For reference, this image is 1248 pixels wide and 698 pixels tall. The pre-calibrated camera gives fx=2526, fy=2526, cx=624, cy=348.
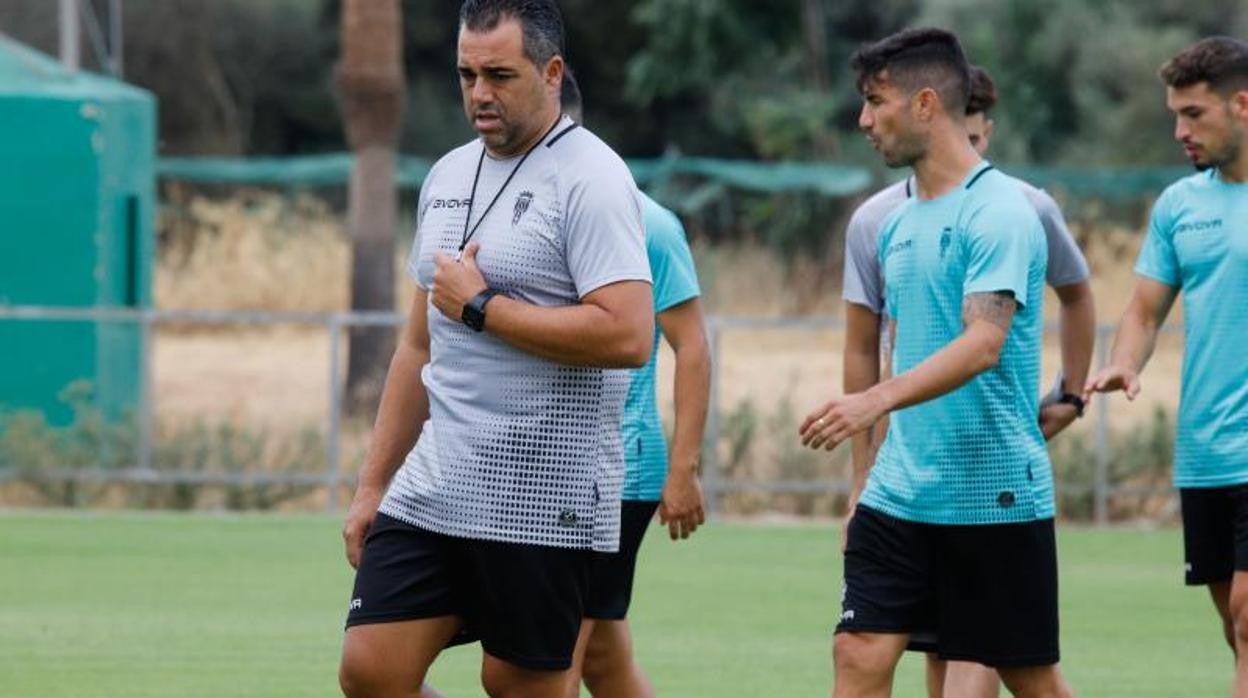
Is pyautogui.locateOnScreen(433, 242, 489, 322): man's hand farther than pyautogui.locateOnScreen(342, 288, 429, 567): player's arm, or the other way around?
pyautogui.locateOnScreen(342, 288, 429, 567): player's arm

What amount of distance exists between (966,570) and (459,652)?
4.64 meters

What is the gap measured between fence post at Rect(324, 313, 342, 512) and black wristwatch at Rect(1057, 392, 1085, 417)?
35.6 feet

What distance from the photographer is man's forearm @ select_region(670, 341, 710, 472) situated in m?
7.54

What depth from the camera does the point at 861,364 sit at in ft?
26.1

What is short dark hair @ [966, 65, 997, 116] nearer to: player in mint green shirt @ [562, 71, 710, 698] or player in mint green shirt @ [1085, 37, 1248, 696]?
player in mint green shirt @ [1085, 37, 1248, 696]

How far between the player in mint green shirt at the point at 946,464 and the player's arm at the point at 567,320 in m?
1.39

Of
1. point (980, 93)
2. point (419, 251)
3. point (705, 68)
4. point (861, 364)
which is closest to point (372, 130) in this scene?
point (980, 93)

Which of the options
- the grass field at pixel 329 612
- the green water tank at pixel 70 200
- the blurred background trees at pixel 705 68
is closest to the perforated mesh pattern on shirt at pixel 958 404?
the grass field at pixel 329 612

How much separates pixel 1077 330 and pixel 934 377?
1.69 metres

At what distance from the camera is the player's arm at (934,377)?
655cm

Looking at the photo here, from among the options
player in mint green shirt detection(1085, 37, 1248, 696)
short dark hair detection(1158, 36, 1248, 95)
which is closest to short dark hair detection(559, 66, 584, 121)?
player in mint green shirt detection(1085, 37, 1248, 696)

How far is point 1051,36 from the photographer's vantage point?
3781cm

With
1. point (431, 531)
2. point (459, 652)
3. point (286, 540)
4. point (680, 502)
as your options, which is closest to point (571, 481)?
point (431, 531)

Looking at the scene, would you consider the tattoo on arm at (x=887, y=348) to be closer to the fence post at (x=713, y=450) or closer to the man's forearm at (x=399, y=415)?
the man's forearm at (x=399, y=415)
